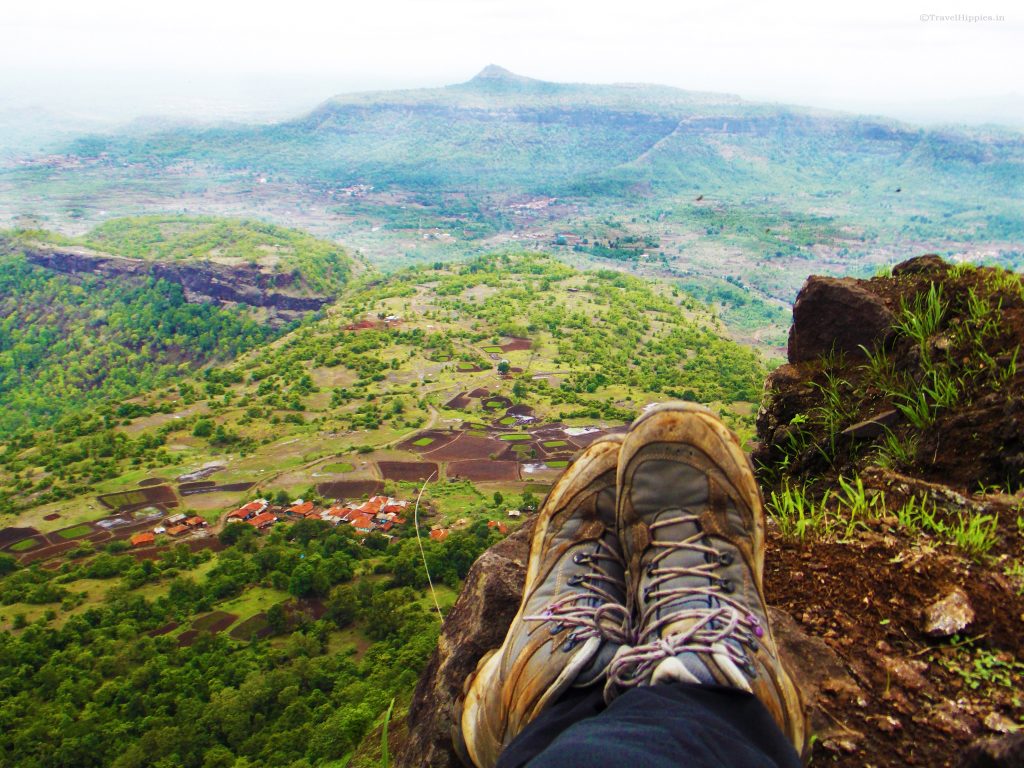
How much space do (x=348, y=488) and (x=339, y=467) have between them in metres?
4.06

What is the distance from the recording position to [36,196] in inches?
5984

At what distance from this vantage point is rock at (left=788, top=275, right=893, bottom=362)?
14.3ft

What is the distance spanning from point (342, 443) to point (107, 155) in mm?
182345

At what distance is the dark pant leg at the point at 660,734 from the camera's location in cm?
153

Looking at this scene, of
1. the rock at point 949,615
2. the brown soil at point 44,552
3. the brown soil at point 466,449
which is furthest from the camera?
the brown soil at point 466,449

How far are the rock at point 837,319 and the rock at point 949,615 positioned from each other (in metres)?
2.41

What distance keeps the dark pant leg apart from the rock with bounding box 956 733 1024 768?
44cm

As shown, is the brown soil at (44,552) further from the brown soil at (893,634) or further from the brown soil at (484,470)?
the brown soil at (893,634)

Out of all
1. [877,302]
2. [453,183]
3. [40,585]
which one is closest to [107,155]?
[453,183]

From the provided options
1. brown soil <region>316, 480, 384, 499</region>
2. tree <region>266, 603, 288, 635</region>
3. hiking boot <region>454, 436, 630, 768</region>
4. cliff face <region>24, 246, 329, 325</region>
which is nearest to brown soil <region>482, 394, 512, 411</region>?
brown soil <region>316, 480, 384, 499</region>

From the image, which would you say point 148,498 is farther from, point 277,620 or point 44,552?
point 277,620

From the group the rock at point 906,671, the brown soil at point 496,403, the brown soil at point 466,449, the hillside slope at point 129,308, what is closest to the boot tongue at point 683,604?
the rock at point 906,671

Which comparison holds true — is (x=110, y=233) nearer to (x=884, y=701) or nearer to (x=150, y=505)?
(x=150, y=505)

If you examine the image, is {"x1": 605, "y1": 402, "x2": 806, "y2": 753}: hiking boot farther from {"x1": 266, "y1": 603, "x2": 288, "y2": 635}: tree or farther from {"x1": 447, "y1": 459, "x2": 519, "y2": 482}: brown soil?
{"x1": 447, "y1": 459, "x2": 519, "y2": 482}: brown soil
